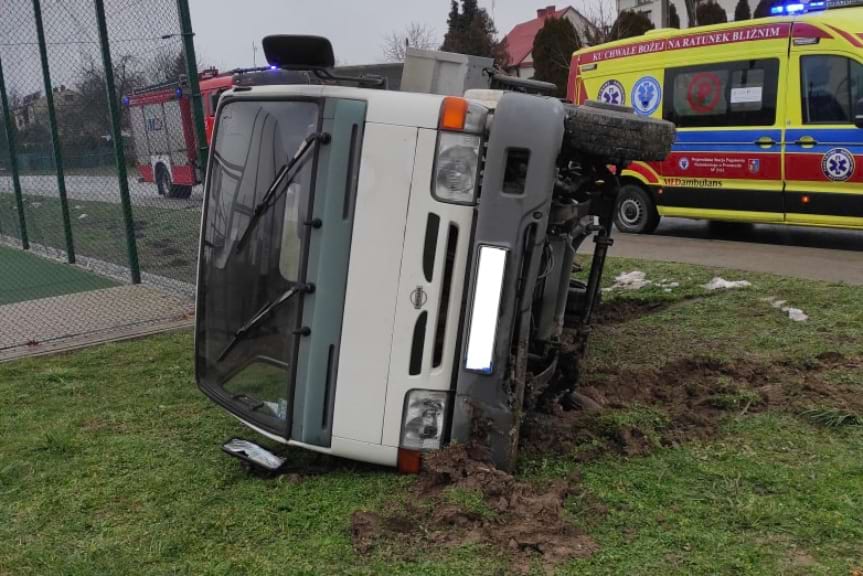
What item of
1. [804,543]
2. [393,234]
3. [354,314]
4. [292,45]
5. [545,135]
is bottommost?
[804,543]

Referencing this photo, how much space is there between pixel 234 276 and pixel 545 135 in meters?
1.50

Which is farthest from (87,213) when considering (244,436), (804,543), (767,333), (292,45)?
(804,543)

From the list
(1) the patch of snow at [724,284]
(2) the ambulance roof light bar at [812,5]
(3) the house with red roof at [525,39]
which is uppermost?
(3) the house with red roof at [525,39]

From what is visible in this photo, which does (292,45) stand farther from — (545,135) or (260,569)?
(260,569)

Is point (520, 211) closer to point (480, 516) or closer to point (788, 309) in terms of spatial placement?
point (480, 516)

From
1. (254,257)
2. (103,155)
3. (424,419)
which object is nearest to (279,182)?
(254,257)

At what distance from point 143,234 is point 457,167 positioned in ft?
19.8

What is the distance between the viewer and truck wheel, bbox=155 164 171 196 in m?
7.87

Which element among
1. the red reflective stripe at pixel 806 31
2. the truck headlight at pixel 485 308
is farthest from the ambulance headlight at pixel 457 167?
the red reflective stripe at pixel 806 31

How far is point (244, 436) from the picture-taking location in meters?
4.02

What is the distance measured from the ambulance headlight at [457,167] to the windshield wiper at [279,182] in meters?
0.47

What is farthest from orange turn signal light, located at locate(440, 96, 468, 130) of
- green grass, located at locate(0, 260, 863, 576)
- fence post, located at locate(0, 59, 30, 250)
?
fence post, located at locate(0, 59, 30, 250)

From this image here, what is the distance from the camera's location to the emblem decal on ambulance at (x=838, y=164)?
28.8ft

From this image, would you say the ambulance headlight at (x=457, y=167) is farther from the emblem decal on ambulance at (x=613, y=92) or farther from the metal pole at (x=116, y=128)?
the emblem decal on ambulance at (x=613, y=92)
